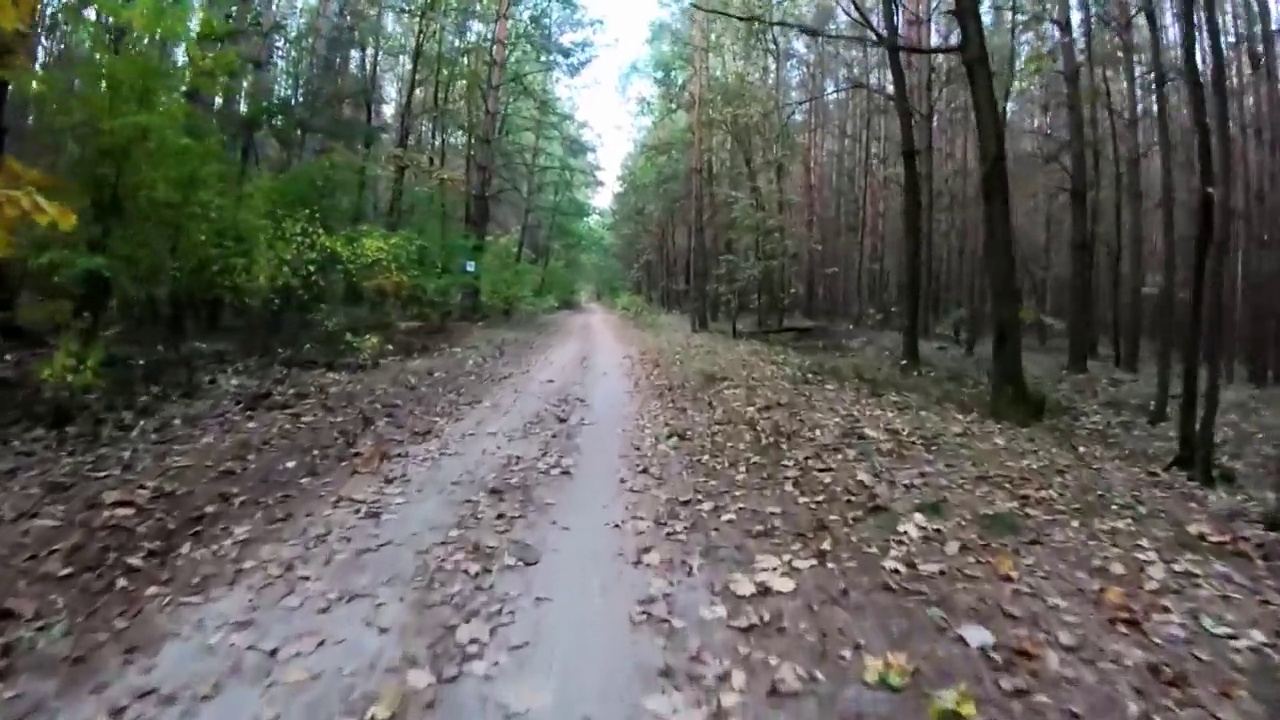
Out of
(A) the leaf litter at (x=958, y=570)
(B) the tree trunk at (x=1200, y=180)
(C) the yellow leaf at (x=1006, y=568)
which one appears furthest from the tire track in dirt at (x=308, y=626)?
(B) the tree trunk at (x=1200, y=180)

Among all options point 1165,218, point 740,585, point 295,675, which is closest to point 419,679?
point 295,675

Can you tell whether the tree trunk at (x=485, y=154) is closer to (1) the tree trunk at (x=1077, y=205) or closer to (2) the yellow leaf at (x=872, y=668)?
(1) the tree trunk at (x=1077, y=205)

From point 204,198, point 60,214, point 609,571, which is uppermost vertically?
point 204,198

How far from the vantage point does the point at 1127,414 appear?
49.8ft

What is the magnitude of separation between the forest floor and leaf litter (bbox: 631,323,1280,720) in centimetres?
2

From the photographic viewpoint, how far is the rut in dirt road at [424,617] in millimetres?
4516

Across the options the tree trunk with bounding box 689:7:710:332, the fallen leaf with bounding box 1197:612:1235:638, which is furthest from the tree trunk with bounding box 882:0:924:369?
the fallen leaf with bounding box 1197:612:1235:638

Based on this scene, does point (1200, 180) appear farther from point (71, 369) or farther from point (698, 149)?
point (698, 149)

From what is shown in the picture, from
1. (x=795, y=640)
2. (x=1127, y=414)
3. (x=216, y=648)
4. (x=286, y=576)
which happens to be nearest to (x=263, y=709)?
(x=216, y=648)

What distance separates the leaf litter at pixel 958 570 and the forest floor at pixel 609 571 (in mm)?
25

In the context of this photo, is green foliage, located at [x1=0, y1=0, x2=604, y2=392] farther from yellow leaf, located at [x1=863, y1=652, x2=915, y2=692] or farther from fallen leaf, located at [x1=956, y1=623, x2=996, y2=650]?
fallen leaf, located at [x1=956, y1=623, x2=996, y2=650]

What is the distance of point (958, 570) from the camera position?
566 centimetres

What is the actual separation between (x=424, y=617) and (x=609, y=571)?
1.34 m

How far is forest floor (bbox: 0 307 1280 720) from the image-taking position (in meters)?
4.50
